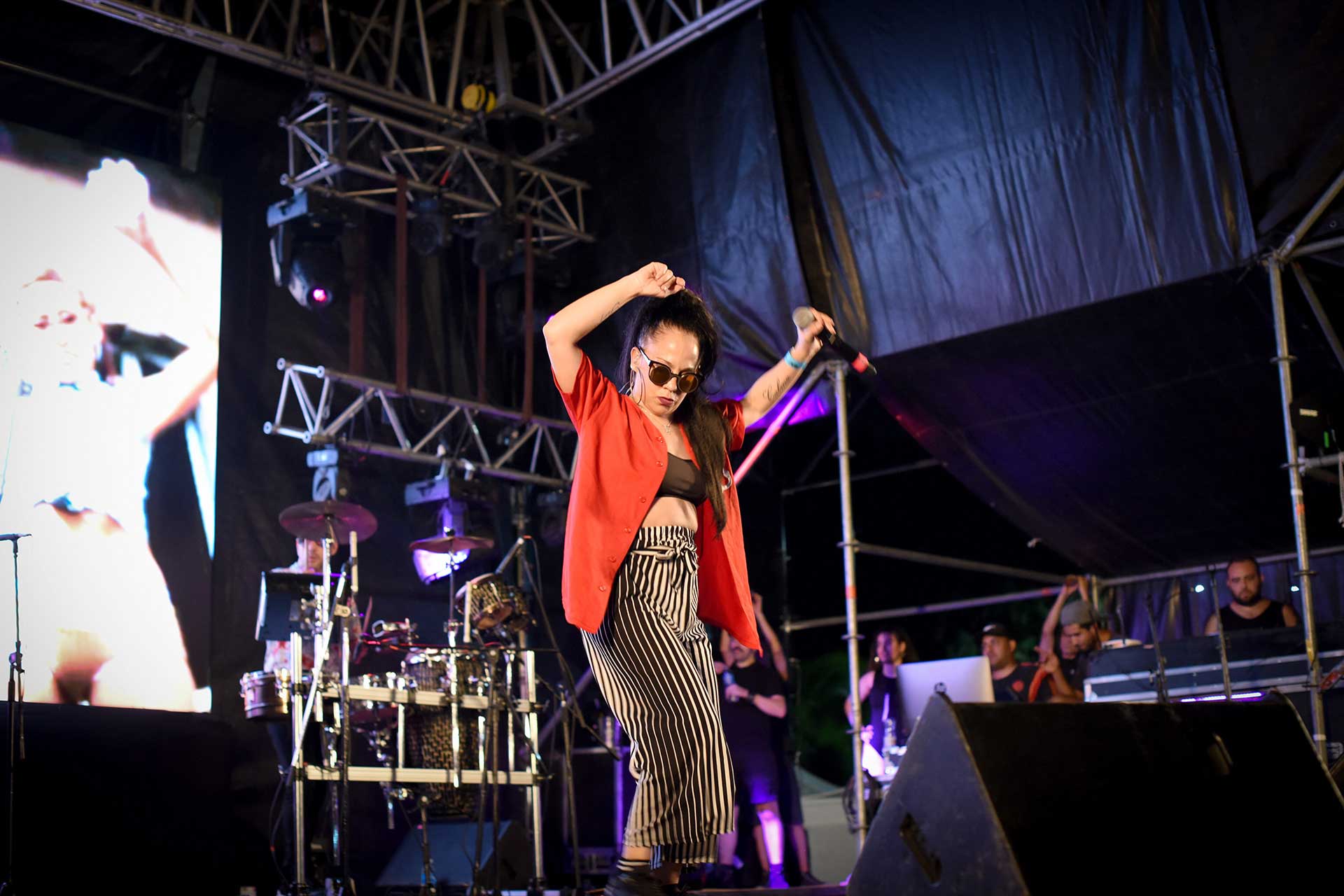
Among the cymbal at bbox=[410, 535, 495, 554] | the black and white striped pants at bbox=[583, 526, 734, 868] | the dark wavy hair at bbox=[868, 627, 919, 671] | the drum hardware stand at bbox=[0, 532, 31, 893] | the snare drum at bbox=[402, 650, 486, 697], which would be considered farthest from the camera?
the dark wavy hair at bbox=[868, 627, 919, 671]

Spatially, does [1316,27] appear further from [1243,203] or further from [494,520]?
[494,520]

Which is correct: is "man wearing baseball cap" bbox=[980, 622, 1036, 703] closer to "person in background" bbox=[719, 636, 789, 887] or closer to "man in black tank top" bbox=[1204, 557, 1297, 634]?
"man in black tank top" bbox=[1204, 557, 1297, 634]

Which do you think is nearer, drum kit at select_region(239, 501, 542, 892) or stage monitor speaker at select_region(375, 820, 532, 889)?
drum kit at select_region(239, 501, 542, 892)

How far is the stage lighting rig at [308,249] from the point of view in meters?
7.82

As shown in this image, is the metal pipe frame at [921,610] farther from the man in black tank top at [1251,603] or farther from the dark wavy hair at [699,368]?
the dark wavy hair at [699,368]

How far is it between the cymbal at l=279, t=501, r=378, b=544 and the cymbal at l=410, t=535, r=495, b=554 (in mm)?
336

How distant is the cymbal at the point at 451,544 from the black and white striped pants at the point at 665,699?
442 cm

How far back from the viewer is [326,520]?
7.12 m

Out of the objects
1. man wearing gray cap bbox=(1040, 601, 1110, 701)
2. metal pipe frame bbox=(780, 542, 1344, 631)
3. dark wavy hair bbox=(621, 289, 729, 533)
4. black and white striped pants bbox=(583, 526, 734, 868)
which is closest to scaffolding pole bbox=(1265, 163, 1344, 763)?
man wearing gray cap bbox=(1040, 601, 1110, 701)

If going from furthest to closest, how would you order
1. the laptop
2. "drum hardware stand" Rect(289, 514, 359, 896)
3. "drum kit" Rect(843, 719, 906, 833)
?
1. "drum kit" Rect(843, 719, 906, 833)
2. the laptop
3. "drum hardware stand" Rect(289, 514, 359, 896)

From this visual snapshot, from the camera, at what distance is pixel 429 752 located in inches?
245

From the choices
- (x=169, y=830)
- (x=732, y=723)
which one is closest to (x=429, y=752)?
(x=169, y=830)

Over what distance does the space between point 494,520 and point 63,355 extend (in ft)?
9.00

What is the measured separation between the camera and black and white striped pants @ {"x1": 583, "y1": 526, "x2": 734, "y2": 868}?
2.94 m
